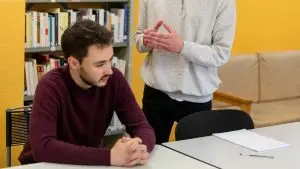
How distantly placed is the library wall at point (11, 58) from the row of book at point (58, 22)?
0.56ft

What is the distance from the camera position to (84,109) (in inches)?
89.3

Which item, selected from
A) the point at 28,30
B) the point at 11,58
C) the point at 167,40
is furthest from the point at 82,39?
the point at 28,30

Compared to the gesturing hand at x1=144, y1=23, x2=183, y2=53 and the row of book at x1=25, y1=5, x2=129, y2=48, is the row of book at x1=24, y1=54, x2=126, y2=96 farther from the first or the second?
the gesturing hand at x1=144, y1=23, x2=183, y2=53

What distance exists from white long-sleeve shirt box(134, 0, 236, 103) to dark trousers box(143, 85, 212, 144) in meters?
0.04

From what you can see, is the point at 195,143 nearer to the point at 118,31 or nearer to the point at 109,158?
the point at 109,158

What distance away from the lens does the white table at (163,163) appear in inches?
79.8

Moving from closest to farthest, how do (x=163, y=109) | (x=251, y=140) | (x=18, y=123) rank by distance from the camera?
(x=251, y=140)
(x=163, y=109)
(x=18, y=123)

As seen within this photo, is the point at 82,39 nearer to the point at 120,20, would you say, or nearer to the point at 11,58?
the point at 11,58

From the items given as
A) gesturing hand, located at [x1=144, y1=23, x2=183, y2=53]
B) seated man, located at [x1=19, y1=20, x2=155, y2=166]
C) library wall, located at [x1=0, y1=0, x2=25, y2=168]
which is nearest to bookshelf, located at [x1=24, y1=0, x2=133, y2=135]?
library wall, located at [x1=0, y1=0, x2=25, y2=168]

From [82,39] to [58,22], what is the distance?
1657mm

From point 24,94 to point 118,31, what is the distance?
34.5 inches

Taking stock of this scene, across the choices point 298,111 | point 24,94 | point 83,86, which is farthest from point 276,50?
point 83,86

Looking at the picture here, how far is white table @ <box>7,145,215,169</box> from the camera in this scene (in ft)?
6.65

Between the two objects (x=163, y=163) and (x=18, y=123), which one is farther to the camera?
(x=18, y=123)
